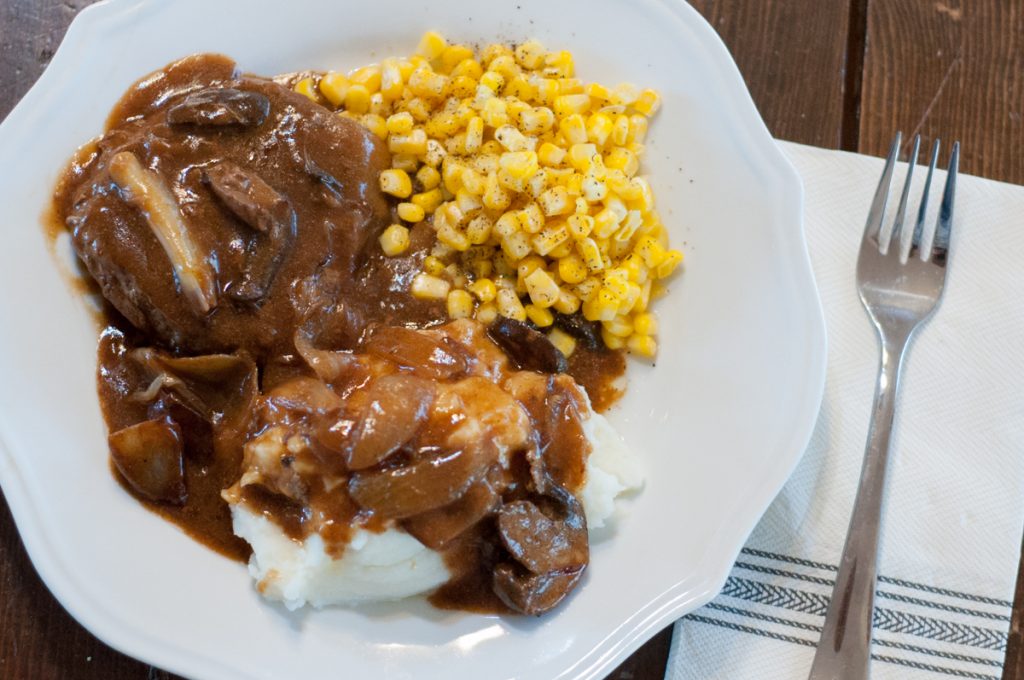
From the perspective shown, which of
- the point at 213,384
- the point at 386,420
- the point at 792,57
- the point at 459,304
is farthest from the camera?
the point at 792,57

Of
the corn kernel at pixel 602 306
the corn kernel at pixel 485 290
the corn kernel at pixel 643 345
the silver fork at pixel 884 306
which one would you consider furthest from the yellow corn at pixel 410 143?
the silver fork at pixel 884 306

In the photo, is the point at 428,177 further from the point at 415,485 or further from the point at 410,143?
the point at 415,485

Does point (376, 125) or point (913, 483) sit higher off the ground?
point (376, 125)

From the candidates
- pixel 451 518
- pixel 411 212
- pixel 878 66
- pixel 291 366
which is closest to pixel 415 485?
pixel 451 518

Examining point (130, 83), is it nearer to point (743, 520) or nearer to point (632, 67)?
point (632, 67)

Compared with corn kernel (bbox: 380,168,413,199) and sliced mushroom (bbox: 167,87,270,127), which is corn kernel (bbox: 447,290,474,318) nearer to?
corn kernel (bbox: 380,168,413,199)

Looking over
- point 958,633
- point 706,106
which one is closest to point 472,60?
point 706,106
